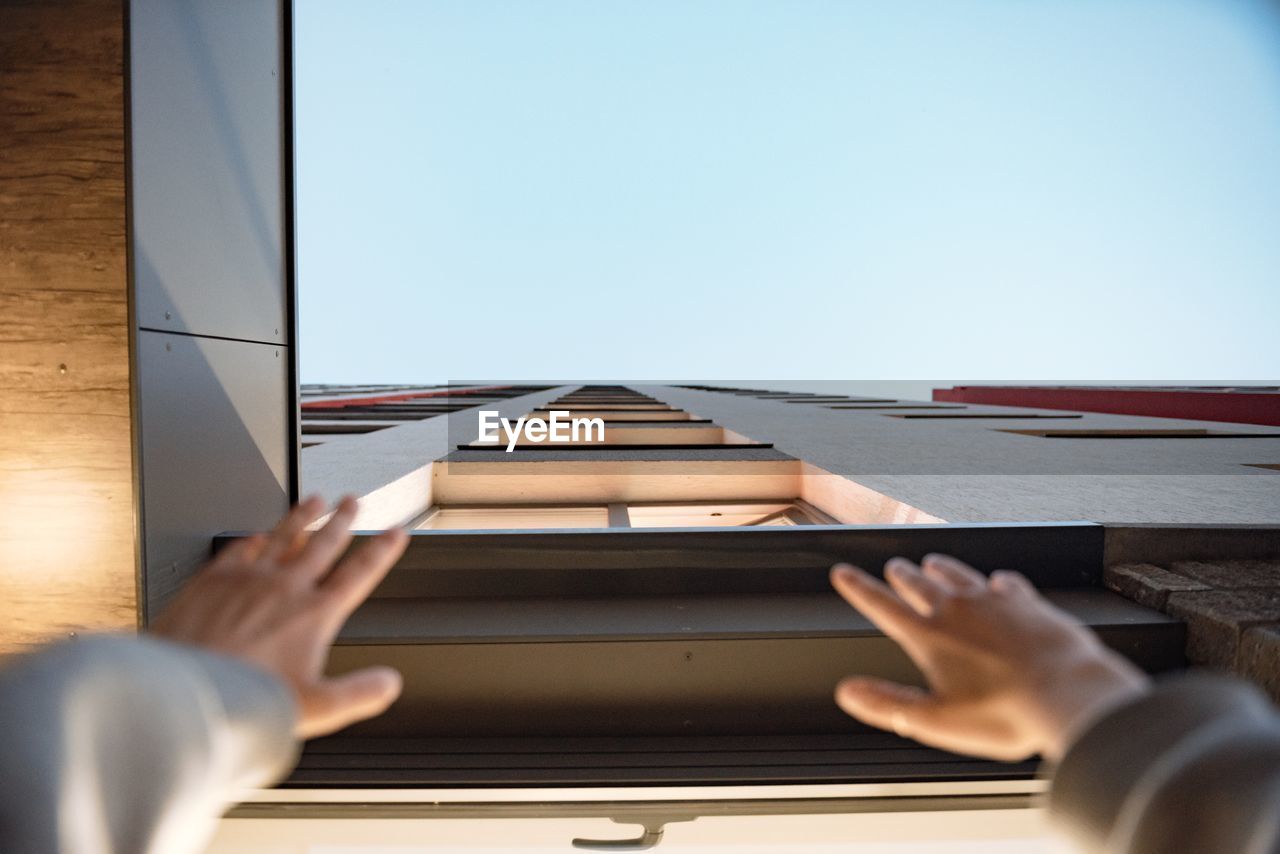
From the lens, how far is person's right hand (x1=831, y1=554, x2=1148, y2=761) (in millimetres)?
833

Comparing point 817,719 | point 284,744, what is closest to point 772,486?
point 817,719

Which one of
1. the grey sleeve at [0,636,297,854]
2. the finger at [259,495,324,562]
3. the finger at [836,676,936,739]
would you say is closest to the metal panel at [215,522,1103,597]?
the finger at [259,495,324,562]

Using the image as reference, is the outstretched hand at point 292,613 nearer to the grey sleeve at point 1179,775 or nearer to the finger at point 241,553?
the finger at point 241,553

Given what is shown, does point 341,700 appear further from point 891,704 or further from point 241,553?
point 891,704

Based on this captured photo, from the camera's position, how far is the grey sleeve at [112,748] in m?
0.61

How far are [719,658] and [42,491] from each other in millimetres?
2053

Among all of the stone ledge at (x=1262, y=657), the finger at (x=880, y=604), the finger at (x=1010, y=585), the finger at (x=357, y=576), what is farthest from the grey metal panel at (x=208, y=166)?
the stone ledge at (x=1262, y=657)

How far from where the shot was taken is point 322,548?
1.00 metres

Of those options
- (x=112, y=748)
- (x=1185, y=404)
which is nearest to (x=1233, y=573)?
(x=112, y=748)

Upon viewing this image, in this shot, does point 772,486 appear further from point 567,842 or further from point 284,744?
point 284,744

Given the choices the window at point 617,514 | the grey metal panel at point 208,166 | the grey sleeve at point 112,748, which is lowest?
the window at point 617,514

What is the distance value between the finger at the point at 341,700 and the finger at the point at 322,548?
0.16 m

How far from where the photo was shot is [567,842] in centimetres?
190

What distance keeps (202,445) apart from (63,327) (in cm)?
56
